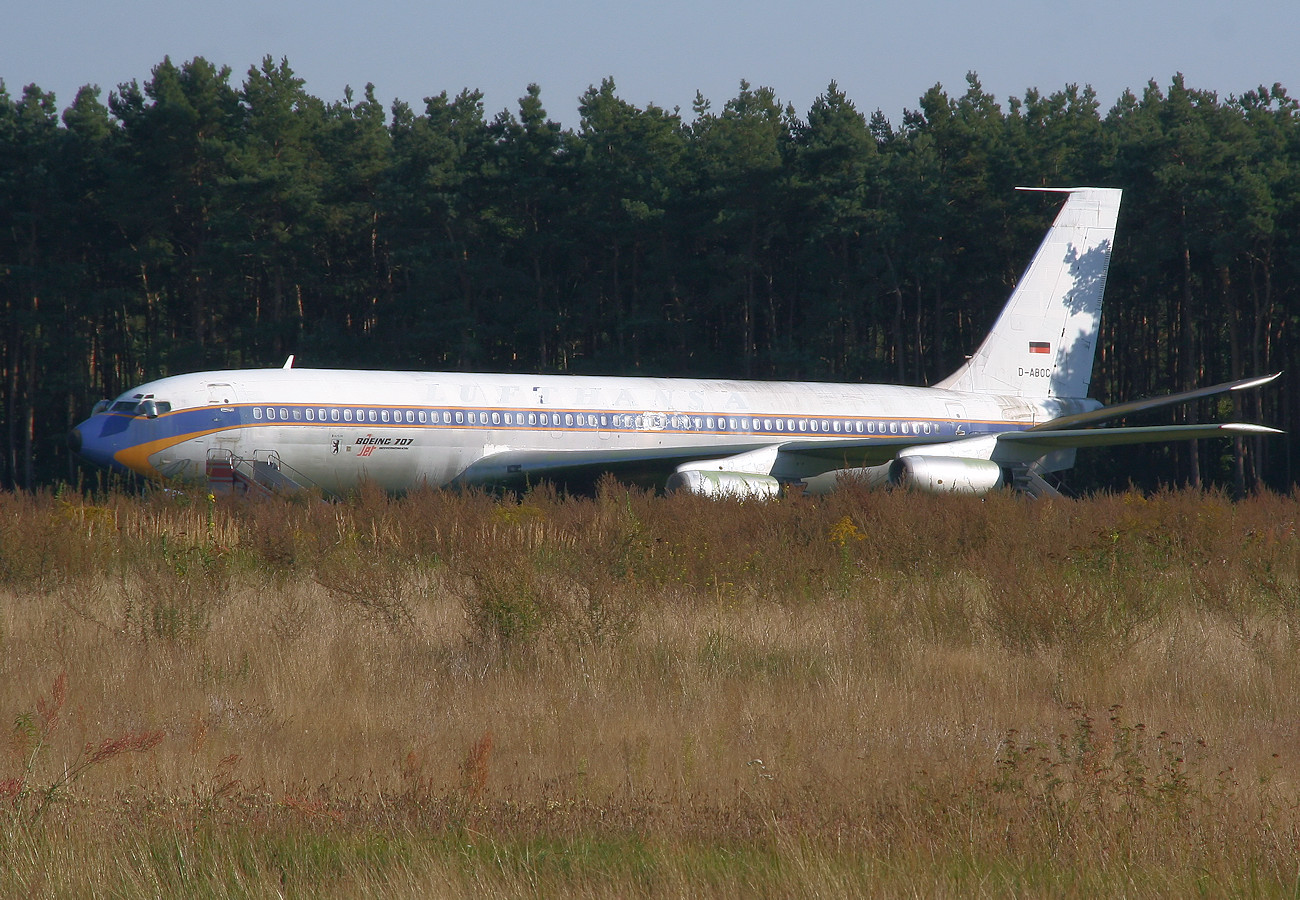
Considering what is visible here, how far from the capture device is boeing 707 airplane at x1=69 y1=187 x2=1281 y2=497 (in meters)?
19.0

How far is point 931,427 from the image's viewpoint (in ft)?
82.1

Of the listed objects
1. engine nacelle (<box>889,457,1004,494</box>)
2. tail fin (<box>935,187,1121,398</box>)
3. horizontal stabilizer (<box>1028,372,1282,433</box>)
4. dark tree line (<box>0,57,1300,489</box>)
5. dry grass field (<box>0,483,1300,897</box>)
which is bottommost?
dry grass field (<box>0,483,1300,897</box>)

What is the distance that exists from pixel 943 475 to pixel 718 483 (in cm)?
421

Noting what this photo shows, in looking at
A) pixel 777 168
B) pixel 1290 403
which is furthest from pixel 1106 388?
pixel 777 168

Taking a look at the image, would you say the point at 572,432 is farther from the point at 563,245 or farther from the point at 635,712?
the point at 563,245

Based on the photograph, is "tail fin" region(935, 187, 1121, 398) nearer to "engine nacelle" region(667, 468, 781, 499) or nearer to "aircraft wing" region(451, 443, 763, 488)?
"aircraft wing" region(451, 443, 763, 488)

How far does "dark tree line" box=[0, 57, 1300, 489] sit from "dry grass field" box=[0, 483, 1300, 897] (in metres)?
29.1

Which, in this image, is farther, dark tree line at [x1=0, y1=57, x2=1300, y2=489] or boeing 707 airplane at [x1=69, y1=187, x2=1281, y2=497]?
dark tree line at [x1=0, y1=57, x2=1300, y2=489]

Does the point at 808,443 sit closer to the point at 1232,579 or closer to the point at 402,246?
the point at 1232,579

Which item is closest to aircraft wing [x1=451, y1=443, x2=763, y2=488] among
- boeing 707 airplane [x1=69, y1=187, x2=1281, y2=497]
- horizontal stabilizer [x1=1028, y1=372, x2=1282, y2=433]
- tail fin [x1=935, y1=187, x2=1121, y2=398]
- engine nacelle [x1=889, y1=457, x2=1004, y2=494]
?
boeing 707 airplane [x1=69, y1=187, x2=1281, y2=497]

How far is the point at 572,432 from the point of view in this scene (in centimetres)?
2139

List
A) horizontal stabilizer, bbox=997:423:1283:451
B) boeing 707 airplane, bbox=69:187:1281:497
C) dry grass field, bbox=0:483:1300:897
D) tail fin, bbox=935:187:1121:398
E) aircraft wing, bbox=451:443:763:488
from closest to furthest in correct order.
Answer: dry grass field, bbox=0:483:1300:897, horizontal stabilizer, bbox=997:423:1283:451, boeing 707 airplane, bbox=69:187:1281:497, aircraft wing, bbox=451:443:763:488, tail fin, bbox=935:187:1121:398

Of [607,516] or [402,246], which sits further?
[402,246]

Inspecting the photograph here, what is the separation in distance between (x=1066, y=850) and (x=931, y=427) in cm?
2121
